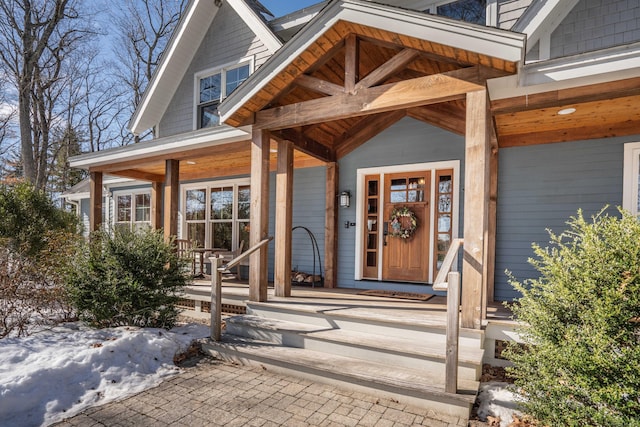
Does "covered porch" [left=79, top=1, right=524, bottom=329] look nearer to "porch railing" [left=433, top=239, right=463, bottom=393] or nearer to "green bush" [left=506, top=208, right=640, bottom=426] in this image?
"porch railing" [left=433, top=239, right=463, bottom=393]

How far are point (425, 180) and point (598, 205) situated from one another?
2.31m

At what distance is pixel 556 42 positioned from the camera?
15.5 ft

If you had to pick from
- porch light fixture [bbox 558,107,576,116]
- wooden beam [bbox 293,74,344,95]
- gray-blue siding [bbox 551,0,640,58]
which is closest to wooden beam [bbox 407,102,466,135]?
porch light fixture [bbox 558,107,576,116]

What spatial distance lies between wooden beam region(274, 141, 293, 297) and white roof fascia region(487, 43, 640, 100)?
2.60 m

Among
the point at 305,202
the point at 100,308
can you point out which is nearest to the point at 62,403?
the point at 100,308

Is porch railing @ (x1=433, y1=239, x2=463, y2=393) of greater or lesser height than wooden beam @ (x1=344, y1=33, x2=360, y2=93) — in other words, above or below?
below

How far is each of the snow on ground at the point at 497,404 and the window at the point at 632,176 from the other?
318cm

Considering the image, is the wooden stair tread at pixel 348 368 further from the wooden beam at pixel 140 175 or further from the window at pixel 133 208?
the window at pixel 133 208

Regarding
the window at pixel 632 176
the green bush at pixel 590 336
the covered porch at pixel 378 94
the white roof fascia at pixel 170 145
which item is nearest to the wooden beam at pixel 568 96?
the covered porch at pixel 378 94

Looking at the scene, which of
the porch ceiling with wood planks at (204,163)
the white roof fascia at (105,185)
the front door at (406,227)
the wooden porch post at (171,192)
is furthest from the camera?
the white roof fascia at (105,185)

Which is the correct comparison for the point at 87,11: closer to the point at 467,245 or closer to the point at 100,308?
the point at 100,308

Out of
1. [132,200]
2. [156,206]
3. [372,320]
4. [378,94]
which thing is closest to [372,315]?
[372,320]

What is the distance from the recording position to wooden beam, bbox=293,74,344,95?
3926 millimetres

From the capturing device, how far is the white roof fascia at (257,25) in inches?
268
